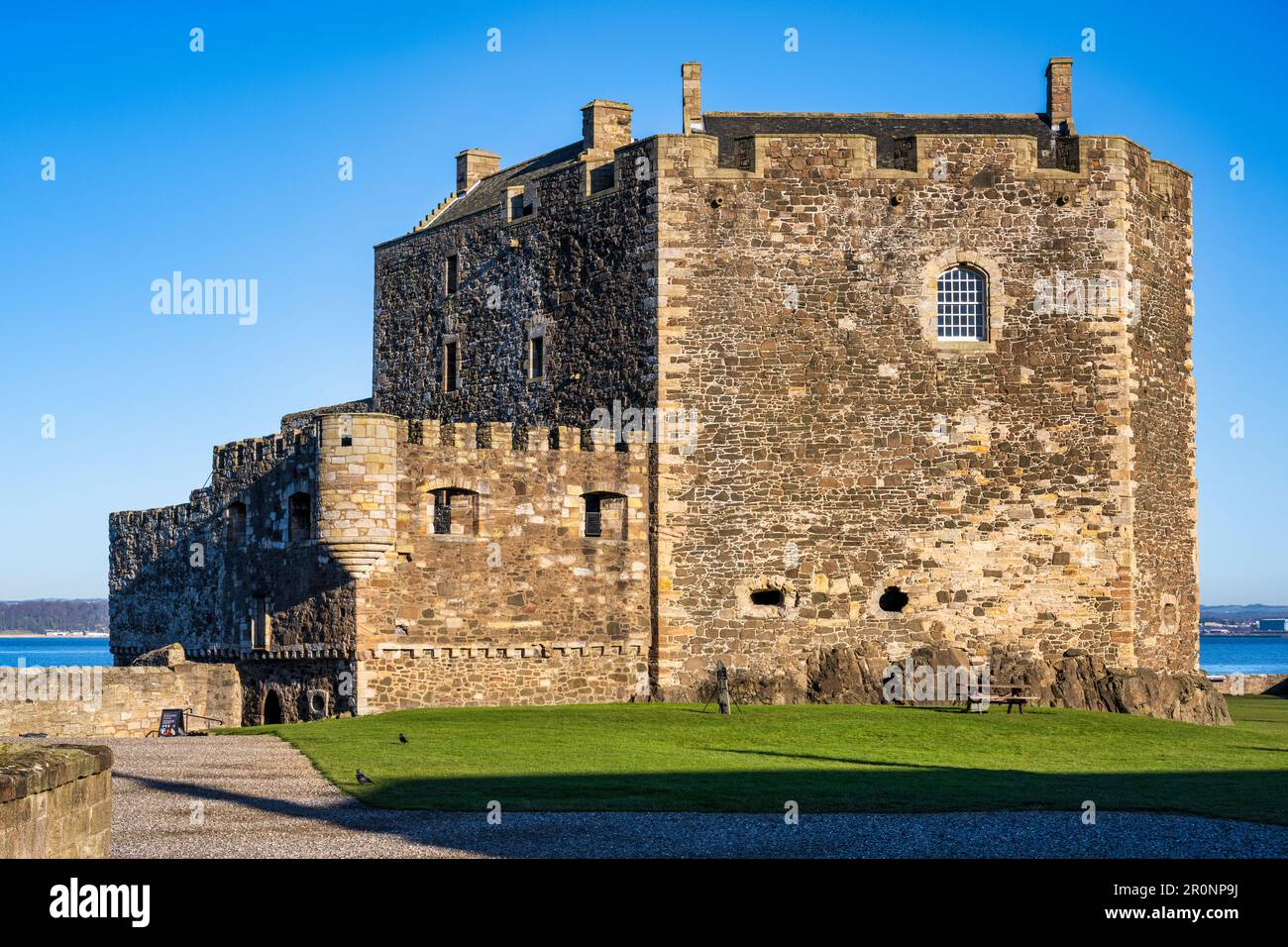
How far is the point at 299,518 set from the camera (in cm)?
3019

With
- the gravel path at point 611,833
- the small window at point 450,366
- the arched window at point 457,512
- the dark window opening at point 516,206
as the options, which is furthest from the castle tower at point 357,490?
the gravel path at point 611,833

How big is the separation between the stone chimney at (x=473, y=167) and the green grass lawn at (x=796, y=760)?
1887 cm

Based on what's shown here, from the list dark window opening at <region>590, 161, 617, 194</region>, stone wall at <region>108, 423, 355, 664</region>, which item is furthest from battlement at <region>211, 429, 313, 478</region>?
dark window opening at <region>590, 161, 617, 194</region>

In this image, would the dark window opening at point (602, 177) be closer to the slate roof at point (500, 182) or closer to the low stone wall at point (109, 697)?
the slate roof at point (500, 182)

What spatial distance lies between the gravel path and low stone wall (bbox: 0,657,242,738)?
41.1 ft

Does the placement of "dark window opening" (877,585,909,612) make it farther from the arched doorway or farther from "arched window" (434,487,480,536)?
the arched doorway

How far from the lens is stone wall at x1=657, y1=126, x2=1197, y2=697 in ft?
99.9

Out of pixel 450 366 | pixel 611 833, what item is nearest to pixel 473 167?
pixel 450 366

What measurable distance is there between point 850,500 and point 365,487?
935 centimetres

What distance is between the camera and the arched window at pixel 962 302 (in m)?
31.0

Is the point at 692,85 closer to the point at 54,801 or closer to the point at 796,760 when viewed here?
the point at 796,760

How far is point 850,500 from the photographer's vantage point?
30.5 metres
